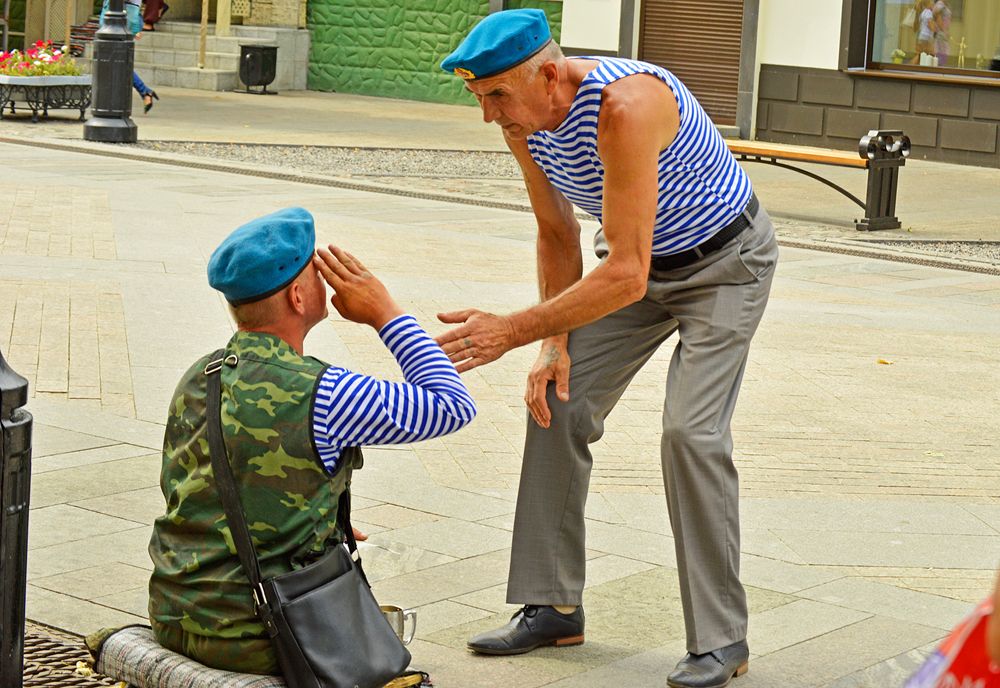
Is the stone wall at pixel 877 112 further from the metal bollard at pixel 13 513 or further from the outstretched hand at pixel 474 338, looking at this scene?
the metal bollard at pixel 13 513

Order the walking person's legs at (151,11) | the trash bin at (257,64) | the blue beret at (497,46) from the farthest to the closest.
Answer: the walking person's legs at (151,11) → the trash bin at (257,64) → the blue beret at (497,46)

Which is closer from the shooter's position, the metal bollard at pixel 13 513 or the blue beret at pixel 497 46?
the metal bollard at pixel 13 513

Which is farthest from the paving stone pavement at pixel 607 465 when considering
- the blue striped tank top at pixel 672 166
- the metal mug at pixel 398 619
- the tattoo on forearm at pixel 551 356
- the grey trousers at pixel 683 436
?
the blue striped tank top at pixel 672 166

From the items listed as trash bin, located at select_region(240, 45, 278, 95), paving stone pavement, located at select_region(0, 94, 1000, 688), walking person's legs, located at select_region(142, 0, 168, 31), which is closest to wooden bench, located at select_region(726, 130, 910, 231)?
paving stone pavement, located at select_region(0, 94, 1000, 688)

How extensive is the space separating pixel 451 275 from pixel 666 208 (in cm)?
603

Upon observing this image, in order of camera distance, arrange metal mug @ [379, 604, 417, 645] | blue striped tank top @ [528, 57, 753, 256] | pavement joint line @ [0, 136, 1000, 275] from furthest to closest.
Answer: pavement joint line @ [0, 136, 1000, 275], blue striped tank top @ [528, 57, 753, 256], metal mug @ [379, 604, 417, 645]

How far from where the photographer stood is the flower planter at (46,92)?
18953 mm

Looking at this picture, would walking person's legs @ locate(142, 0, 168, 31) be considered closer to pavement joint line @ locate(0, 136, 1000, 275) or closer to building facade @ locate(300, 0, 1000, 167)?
building facade @ locate(300, 0, 1000, 167)

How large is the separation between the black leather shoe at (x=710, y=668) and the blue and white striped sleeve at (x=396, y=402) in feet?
3.40

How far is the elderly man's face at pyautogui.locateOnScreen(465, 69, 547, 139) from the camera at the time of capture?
368cm

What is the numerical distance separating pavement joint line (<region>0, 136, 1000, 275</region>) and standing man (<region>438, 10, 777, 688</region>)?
8.04 m

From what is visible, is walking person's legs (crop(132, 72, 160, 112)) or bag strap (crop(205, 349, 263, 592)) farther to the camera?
walking person's legs (crop(132, 72, 160, 112))

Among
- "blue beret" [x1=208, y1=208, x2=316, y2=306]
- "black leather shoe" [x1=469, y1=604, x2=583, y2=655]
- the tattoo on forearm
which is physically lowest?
"black leather shoe" [x1=469, y1=604, x2=583, y2=655]

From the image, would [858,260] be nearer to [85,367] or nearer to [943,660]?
[85,367]
